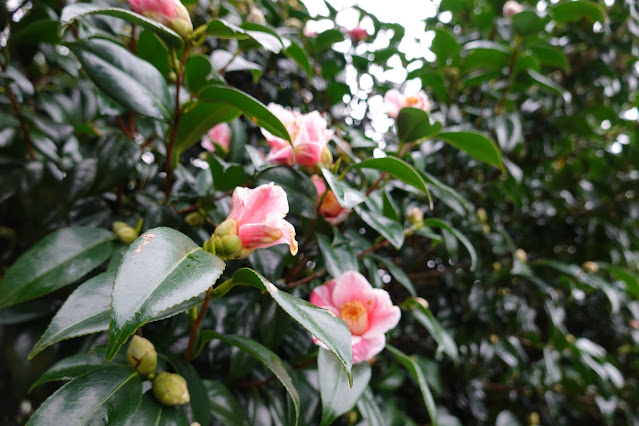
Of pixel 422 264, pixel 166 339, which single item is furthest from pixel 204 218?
pixel 422 264

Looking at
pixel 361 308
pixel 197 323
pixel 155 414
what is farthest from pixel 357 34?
pixel 155 414

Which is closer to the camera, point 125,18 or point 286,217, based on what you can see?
point 125,18

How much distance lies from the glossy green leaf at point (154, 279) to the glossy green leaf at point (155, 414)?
0.15 metres

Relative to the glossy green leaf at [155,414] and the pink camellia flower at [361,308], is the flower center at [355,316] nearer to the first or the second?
the pink camellia flower at [361,308]

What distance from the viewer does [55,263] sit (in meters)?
0.53

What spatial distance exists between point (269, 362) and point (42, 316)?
38cm

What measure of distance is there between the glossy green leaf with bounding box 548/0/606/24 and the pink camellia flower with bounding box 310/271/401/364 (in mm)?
966

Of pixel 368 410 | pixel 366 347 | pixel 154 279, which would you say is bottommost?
pixel 368 410

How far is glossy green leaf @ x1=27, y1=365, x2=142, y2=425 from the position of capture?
0.36 metres

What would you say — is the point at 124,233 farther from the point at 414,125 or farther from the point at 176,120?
the point at 414,125

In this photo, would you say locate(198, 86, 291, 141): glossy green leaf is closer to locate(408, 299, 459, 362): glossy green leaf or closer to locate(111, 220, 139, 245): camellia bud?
locate(111, 220, 139, 245): camellia bud

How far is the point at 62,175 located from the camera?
75 centimetres

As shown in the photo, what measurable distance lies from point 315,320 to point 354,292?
0.74 ft

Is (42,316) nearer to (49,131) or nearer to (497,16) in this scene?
(49,131)
